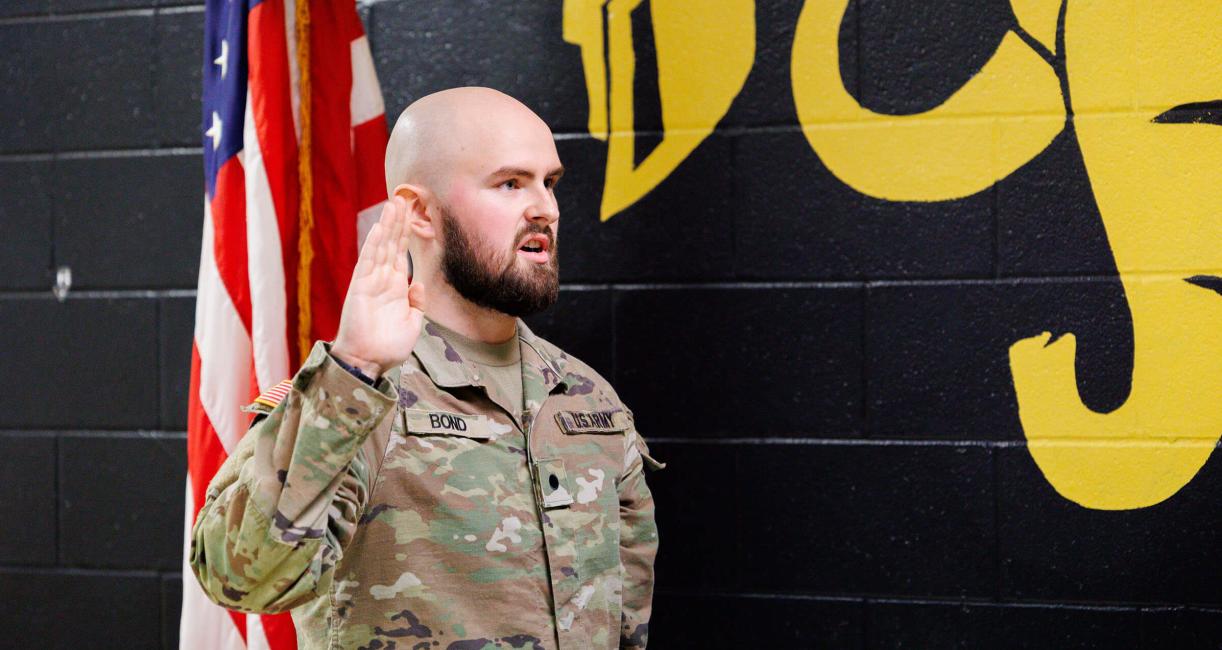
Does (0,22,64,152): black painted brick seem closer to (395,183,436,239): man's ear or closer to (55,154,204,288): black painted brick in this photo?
(55,154,204,288): black painted brick

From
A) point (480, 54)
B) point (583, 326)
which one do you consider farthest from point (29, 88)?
point (583, 326)

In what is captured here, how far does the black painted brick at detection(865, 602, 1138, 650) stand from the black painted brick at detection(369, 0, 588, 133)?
1047 mm

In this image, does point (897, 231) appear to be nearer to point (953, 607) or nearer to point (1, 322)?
point (953, 607)

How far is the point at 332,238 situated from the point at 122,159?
0.67m

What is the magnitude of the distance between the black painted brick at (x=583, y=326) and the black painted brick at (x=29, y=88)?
1073 millimetres

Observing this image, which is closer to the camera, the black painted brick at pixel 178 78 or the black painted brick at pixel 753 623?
the black painted brick at pixel 753 623

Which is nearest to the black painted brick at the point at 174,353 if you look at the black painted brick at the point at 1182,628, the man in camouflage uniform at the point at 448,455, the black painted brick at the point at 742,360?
the black painted brick at the point at 742,360

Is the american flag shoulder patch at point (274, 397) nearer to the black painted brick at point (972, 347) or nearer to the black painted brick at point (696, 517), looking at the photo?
the black painted brick at point (696, 517)

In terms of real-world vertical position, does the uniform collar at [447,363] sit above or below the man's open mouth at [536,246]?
below

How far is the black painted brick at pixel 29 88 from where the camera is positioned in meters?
2.26

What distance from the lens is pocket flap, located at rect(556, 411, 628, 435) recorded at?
1.43 m

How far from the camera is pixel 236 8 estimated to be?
5.90 feet

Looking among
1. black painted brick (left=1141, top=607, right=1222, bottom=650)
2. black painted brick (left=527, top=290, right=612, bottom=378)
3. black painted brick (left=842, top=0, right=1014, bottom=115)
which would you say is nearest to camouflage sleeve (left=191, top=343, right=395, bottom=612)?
black painted brick (left=527, top=290, right=612, bottom=378)

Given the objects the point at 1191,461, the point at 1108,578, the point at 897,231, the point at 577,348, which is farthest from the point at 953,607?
the point at 577,348
